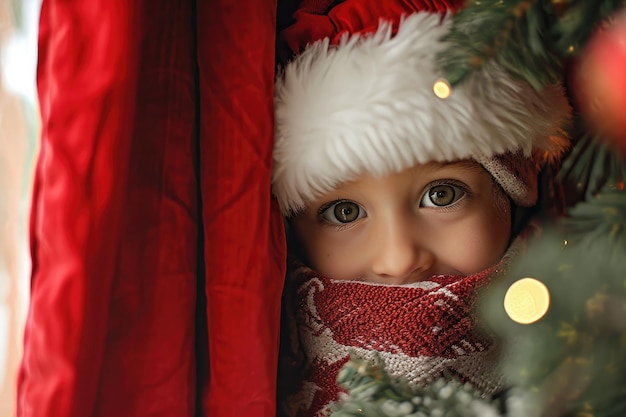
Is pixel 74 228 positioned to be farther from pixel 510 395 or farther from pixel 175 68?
pixel 510 395

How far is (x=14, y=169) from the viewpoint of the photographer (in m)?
0.58

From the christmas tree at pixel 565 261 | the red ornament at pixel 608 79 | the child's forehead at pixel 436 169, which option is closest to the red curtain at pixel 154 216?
the child's forehead at pixel 436 169

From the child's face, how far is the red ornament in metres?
0.28

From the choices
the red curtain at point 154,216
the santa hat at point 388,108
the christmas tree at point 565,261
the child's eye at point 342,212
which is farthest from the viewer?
the child's eye at point 342,212

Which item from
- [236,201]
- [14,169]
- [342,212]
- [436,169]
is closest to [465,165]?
[436,169]

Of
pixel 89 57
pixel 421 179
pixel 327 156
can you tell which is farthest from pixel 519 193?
pixel 89 57

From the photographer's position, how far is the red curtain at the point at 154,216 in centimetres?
51

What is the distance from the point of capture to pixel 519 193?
2.44ft

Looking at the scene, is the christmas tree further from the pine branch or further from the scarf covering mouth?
the scarf covering mouth

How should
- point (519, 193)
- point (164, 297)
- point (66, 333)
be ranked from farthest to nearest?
point (519, 193)
point (164, 297)
point (66, 333)

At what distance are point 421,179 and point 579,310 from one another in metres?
0.34

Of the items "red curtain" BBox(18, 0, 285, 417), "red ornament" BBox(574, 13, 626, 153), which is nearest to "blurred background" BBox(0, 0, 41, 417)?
"red curtain" BBox(18, 0, 285, 417)

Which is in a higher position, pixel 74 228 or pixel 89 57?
pixel 89 57

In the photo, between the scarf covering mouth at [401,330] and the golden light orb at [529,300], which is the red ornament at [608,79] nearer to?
the golden light orb at [529,300]
